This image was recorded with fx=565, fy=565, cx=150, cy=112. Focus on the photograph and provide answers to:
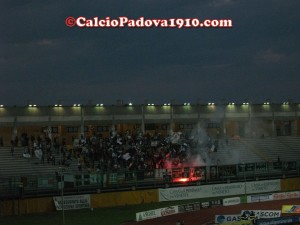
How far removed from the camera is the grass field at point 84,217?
36.5 meters

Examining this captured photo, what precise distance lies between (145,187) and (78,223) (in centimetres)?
1180

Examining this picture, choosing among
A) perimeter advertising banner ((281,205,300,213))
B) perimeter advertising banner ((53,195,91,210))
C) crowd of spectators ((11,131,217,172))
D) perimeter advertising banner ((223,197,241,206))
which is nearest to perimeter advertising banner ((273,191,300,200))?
perimeter advertising banner ((223,197,241,206))

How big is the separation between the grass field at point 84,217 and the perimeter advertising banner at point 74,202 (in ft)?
1.76

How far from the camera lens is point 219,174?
51062 millimetres

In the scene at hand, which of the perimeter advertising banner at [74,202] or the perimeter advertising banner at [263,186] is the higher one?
the perimeter advertising banner at [263,186]

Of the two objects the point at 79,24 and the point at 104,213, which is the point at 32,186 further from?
the point at 79,24

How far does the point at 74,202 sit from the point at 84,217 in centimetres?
387

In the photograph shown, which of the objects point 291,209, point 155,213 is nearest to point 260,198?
point 291,209

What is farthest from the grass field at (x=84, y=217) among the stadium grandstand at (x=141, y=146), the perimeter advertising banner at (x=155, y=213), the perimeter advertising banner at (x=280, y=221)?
the perimeter advertising banner at (x=280, y=221)

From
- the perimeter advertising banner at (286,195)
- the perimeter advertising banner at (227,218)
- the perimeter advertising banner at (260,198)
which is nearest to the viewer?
the perimeter advertising banner at (227,218)

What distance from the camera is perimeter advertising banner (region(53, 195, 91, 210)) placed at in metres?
41.8

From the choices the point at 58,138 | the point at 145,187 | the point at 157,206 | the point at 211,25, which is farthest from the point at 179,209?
the point at 58,138

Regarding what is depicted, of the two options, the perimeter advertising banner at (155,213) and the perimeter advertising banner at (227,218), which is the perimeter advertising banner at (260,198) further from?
the perimeter advertising banner at (227,218)

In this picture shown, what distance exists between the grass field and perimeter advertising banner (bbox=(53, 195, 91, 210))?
0.54 m
